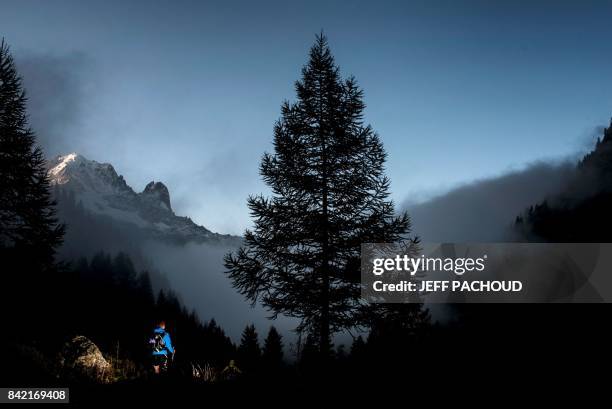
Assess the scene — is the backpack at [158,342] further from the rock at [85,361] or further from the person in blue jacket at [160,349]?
the rock at [85,361]

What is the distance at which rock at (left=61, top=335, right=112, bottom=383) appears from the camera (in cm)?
1107

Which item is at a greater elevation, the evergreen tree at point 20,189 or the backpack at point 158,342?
the evergreen tree at point 20,189

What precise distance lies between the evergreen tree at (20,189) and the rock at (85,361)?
7514 mm

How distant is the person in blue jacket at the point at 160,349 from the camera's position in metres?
11.3

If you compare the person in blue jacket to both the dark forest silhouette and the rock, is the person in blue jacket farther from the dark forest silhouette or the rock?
the dark forest silhouette

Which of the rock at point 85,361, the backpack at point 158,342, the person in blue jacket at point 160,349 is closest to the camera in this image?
the rock at point 85,361

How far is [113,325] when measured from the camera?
241ft

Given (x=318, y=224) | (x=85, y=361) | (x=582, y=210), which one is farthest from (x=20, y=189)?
(x=582, y=210)

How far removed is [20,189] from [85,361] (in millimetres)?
9911

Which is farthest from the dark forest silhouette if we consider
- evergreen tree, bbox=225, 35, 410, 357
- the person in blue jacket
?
the person in blue jacket

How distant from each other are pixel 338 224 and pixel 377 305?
2.85 m

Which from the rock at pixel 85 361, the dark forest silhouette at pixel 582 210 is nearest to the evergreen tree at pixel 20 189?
the rock at pixel 85 361

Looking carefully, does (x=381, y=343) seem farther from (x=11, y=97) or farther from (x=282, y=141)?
(x=11, y=97)

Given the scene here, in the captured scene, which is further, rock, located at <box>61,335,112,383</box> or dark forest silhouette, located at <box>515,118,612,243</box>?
dark forest silhouette, located at <box>515,118,612,243</box>
